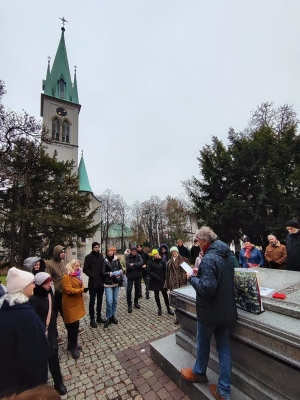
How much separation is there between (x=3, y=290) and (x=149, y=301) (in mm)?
5674

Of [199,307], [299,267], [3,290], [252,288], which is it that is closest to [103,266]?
[3,290]

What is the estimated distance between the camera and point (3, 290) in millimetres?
2459

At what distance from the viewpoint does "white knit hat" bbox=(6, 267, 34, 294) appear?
5.97ft

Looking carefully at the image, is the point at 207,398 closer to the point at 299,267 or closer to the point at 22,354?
the point at 22,354

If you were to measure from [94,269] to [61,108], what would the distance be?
36.8 metres

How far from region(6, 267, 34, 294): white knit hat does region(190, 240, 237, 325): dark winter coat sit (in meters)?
1.67

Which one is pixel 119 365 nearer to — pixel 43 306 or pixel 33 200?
pixel 43 306

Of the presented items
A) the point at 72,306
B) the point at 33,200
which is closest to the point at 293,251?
the point at 72,306

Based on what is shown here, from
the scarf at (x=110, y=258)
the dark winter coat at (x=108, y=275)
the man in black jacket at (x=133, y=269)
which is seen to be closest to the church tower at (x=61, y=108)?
the man in black jacket at (x=133, y=269)

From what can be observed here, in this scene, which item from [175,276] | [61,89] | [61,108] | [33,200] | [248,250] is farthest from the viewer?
[61,89]

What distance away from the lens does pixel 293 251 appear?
4.74 metres

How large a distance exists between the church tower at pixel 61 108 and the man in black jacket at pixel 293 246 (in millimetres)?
31391

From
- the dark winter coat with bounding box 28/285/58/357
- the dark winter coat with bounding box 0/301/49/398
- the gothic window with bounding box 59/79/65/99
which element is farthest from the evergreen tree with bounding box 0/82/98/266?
the gothic window with bounding box 59/79/65/99

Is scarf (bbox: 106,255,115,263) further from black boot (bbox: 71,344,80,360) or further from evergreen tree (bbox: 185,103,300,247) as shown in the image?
evergreen tree (bbox: 185,103,300,247)
